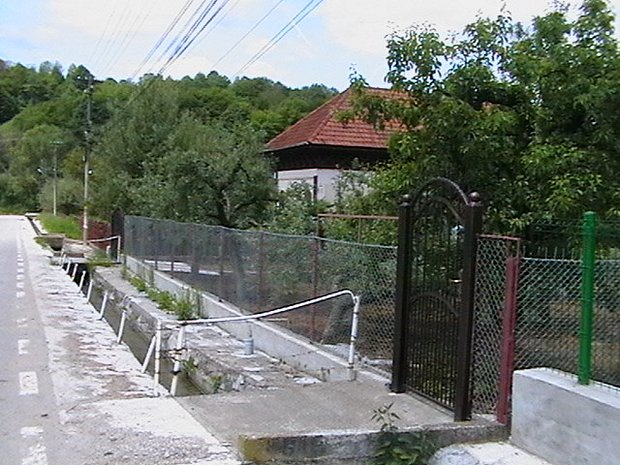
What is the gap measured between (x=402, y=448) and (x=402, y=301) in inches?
78.9

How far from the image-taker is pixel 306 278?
A: 10492 mm

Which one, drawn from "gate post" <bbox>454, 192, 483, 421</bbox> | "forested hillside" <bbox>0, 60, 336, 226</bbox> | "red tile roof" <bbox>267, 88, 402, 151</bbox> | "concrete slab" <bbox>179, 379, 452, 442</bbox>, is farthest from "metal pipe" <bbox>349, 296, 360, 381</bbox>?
"red tile roof" <bbox>267, 88, 402, 151</bbox>

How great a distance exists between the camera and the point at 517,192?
29.4ft

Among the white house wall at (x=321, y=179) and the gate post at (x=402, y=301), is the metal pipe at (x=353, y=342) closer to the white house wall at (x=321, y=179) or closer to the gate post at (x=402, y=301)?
the gate post at (x=402, y=301)

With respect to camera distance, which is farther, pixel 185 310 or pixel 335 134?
pixel 335 134

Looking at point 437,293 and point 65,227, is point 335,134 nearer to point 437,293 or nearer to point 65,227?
point 437,293

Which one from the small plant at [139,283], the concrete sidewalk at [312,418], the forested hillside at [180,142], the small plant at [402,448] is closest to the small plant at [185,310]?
the forested hillside at [180,142]

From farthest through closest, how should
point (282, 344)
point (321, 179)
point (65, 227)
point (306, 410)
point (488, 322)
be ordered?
point (65, 227), point (321, 179), point (282, 344), point (306, 410), point (488, 322)

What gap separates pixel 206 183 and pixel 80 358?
816 cm

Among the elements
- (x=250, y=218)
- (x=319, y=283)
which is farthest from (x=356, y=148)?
(x=319, y=283)

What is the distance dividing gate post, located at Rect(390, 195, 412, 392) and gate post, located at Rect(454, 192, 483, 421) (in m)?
1.02

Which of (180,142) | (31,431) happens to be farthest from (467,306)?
(180,142)

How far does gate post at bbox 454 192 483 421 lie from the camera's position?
6.29 meters

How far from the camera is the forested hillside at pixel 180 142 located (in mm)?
18562
